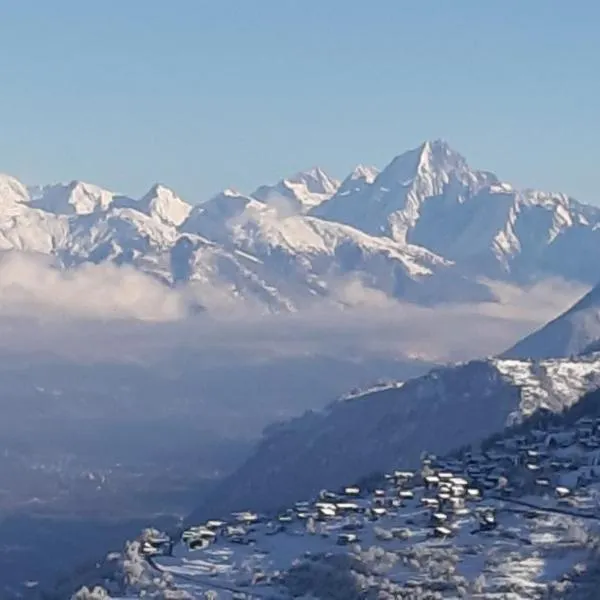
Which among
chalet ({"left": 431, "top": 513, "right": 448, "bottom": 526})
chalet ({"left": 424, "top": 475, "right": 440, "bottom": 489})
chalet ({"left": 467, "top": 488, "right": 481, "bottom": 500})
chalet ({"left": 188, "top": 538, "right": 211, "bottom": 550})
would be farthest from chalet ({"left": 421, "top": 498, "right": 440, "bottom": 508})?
chalet ({"left": 188, "top": 538, "right": 211, "bottom": 550})

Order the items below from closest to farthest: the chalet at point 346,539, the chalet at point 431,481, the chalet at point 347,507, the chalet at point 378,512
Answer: the chalet at point 346,539 → the chalet at point 378,512 → the chalet at point 347,507 → the chalet at point 431,481

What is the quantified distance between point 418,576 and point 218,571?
47.4 feet

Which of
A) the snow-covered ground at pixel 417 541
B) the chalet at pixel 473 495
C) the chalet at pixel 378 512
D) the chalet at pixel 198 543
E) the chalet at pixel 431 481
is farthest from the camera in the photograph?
the chalet at pixel 431 481

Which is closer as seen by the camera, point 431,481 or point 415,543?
point 415,543

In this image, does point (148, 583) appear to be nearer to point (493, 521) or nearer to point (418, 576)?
point (418, 576)

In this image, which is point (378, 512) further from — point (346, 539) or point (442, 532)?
Answer: point (442, 532)

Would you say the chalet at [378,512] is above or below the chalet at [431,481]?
below

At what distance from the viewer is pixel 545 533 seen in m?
115

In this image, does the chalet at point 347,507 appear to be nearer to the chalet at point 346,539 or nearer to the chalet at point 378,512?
the chalet at point 378,512

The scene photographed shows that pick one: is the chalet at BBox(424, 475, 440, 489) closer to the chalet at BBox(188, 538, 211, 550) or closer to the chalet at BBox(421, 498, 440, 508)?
the chalet at BBox(421, 498, 440, 508)

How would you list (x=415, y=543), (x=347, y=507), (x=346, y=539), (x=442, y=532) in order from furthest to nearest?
1. (x=347, y=507)
2. (x=346, y=539)
3. (x=442, y=532)
4. (x=415, y=543)

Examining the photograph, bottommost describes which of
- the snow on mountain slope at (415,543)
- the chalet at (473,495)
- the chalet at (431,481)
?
the snow on mountain slope at (415,543)

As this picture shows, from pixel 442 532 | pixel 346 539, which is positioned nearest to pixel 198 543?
pixel 346 539

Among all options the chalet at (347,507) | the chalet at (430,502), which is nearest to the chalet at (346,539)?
the chalet at (430,502)
